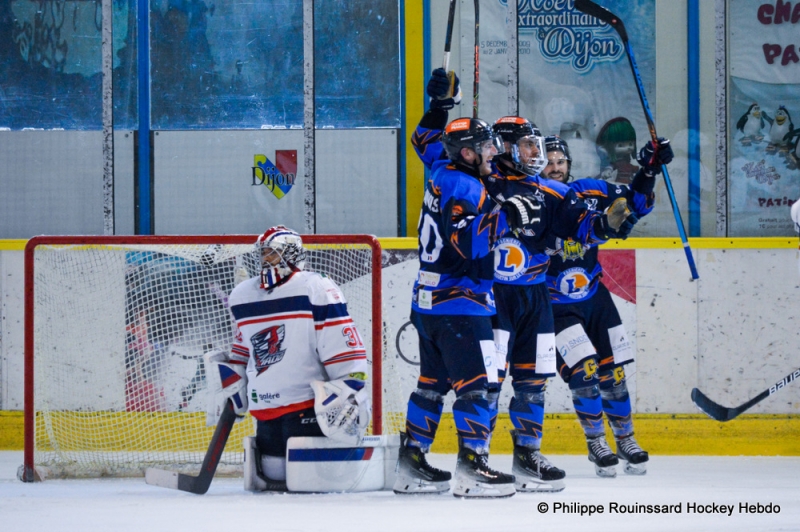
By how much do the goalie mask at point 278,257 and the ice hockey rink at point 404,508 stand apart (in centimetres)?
70

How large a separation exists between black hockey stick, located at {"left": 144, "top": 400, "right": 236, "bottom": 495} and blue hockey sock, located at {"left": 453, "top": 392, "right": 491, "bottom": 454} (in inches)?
32.3

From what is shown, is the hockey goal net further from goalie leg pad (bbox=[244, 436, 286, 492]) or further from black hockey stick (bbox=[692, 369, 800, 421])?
black hockey stick (bbox=[692, 369, 800, 421])

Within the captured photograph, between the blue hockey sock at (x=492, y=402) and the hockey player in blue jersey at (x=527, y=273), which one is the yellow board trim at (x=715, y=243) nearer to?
the hockey player in blue jersey at (x=527, y=273)

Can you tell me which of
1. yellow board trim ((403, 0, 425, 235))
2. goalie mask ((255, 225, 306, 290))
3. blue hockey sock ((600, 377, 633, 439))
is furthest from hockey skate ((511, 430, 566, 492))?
yellow board trim ((403, 0, 425, 235))

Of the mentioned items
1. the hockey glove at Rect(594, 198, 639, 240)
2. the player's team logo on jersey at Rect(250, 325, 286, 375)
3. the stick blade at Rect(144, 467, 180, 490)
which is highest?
the hockey glove at Rect(594, 198, 639, 240)

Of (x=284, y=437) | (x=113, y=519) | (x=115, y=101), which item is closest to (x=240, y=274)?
(x=284, y=437)

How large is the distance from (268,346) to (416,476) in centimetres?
64

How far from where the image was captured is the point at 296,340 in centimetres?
361

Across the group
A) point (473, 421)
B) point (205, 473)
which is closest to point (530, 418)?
point (473, 421)

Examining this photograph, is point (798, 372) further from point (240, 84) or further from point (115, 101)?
point (115, 101)

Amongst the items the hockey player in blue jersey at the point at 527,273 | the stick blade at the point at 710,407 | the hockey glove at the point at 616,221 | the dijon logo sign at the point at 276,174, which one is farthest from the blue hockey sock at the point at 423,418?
the dijon logo sign at the point at 276,174

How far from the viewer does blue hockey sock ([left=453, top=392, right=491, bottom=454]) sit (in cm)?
346

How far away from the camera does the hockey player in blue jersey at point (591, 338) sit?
4.30 m

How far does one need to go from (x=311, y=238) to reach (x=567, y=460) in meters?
1.62
